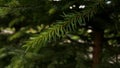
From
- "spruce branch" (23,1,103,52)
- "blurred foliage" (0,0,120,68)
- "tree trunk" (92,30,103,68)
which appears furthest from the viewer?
"tree trunk" (92,30,103,68)

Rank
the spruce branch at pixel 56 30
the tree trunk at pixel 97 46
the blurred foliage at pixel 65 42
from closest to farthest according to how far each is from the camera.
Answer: the spruce branch at pixel 56 30, the blurred foliage at pixel 65 42, the tree trunk at pixel 97 46

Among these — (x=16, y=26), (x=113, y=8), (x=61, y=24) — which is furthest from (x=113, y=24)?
(x=16, y=26)

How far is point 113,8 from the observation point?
1836 millimetres

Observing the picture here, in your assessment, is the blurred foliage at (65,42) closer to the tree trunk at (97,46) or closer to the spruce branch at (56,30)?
the tree trunk at (97,46)

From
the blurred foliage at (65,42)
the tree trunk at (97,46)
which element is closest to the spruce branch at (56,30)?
the blurred foliage at (65,42)

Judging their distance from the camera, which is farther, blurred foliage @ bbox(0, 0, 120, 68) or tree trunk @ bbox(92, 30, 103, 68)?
tree trunk @ bbox(92, 30, 103, 68)

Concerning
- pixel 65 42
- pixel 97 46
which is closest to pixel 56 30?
pixel 97 46

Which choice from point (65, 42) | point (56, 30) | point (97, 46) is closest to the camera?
point (56, 30)

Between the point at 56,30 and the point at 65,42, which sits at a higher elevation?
the point at 56,30

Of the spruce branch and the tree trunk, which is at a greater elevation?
the spruce branch

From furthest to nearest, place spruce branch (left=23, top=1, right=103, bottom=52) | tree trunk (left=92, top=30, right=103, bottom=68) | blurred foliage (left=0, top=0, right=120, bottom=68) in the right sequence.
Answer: tree trunk (left=92, top=30, right=103, bottom=68)
blurred foliage (left=0, top=0, right=120, bottom=68)
spruce branch (left=23, top=1, right=103, bottom=52)

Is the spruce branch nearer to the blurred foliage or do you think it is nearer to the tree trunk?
the blurred foliage

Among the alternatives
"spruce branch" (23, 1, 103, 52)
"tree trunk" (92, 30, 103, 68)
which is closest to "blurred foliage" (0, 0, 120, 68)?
"tree trunk" (92, 30, 103, 68)

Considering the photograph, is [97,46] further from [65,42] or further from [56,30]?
[56,30]
